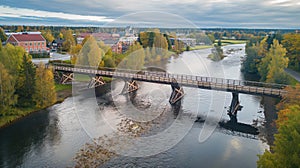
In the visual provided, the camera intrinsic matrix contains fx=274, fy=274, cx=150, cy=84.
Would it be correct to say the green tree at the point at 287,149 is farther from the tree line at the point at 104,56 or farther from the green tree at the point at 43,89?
the tree line at the point at 104,56

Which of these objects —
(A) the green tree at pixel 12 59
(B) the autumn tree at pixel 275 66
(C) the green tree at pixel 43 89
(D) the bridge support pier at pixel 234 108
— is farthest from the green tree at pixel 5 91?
(B) the autumn tree at pixel 275 66

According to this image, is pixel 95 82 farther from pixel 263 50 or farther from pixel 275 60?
pixel 263 50

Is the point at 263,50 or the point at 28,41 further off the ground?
the point at 28,41

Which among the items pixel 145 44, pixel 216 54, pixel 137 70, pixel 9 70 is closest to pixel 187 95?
pixel 137 70

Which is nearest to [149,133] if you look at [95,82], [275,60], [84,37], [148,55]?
[95,82]

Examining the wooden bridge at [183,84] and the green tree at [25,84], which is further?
the wooden bridge at [183,84]

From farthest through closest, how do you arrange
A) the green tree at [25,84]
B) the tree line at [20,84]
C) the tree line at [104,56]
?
the tree line at [104,56]
the green tree at [25,84]
the tree line at [20,84]
